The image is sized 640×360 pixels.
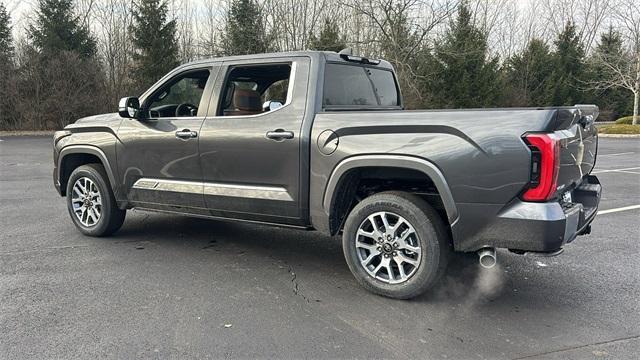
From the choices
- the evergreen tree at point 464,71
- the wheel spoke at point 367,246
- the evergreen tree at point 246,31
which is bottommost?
the wheel spoke at point 367,246

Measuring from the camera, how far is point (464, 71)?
1126 inches

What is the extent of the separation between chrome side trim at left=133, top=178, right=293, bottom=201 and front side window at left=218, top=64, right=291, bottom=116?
71 cm

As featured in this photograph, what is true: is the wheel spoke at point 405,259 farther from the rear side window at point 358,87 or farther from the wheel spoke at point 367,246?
the rear side window at point 358,87

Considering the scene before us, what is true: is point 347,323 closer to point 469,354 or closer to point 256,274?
point 469,354

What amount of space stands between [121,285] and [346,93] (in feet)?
8.51

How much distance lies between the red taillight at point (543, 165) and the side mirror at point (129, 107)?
147 inches

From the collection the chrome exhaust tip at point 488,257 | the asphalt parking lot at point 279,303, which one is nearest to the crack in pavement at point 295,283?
the asphalt parking lot at point 279,303

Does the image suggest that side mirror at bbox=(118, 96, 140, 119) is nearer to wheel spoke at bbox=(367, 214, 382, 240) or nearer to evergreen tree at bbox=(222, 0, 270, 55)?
wheel spoke at bbox=(367, 214, 382, 240)

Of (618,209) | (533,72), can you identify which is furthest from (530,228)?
(533,72)

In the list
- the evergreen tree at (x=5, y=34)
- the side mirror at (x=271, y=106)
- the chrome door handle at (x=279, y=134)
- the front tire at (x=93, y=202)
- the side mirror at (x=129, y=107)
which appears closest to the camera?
the chrome door handle at (x=279, y=134)

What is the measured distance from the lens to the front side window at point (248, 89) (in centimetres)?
471

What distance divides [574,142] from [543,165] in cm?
53

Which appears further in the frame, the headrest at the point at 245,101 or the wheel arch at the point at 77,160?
the wheel arch at the point at 77,160

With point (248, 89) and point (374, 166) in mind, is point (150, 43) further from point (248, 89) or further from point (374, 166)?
point (374, 166)
